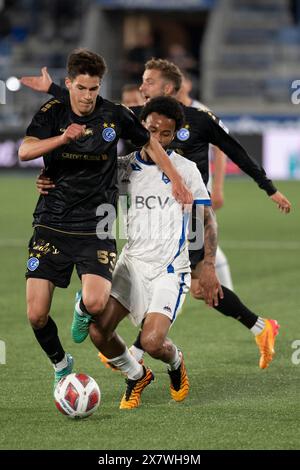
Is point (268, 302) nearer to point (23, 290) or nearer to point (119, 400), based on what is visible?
point (23, 290)

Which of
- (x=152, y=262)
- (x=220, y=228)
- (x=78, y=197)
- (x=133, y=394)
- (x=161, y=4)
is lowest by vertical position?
(x=220, y=228)

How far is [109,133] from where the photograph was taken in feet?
21.0

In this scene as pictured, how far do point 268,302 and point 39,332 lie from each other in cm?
438

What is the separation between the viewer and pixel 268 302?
34.0 feet

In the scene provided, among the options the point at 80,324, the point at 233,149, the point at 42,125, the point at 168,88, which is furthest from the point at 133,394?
the point at 168,88

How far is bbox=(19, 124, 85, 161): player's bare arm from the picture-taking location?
579 cm

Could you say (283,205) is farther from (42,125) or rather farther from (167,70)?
(42,125)

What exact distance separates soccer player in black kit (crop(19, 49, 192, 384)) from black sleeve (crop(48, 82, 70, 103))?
0.03 metres

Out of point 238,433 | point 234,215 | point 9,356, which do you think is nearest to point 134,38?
point 234,215

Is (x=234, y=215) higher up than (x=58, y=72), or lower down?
lower down

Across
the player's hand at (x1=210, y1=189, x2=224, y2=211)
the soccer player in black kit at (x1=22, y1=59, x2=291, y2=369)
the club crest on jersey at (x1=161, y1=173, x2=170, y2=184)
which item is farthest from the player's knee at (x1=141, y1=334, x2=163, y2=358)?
the player's hand at (x1=210, y1=189, x2=224, y2=211)

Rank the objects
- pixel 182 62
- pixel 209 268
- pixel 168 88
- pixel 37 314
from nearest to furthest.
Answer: pixel 37 314, pixel 209 268, pixel 168 88, pixel 182 62

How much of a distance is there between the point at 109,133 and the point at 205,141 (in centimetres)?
142
